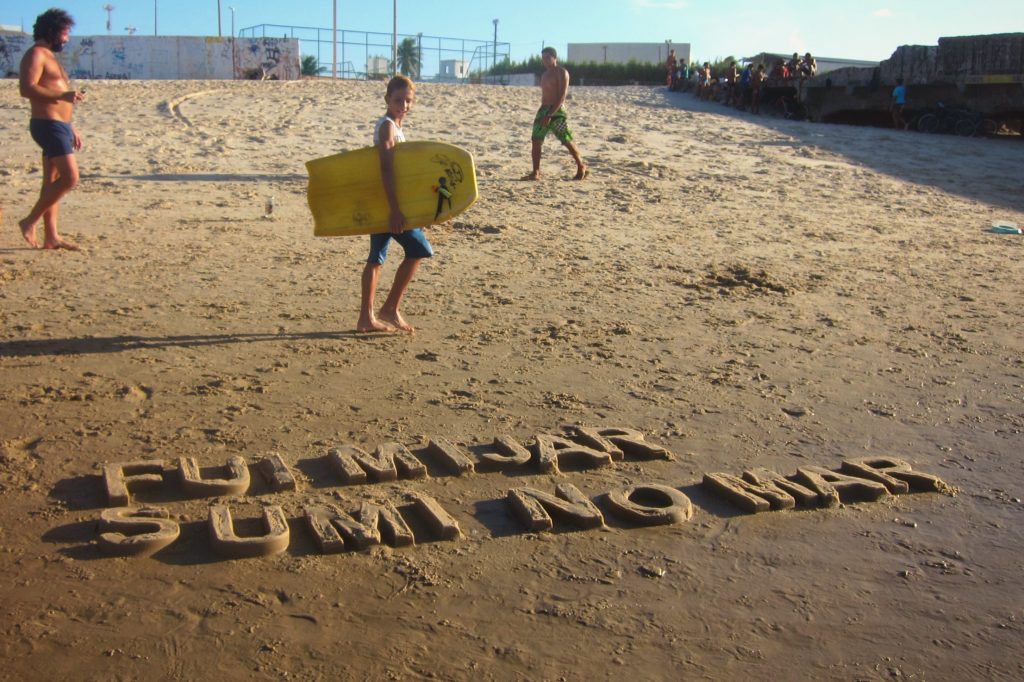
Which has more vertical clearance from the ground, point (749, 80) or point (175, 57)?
point (175, 57)

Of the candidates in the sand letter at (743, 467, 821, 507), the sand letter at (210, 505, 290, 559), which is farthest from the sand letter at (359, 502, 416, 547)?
the sand letter at (743, 467, 821, 507)

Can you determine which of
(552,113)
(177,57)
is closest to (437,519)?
(552,113)

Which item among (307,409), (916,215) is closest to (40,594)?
(307,409)

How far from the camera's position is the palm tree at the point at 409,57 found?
5184 cm

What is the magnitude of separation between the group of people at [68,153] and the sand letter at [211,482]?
2.31 m

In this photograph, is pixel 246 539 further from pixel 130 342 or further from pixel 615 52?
pixel 615 52

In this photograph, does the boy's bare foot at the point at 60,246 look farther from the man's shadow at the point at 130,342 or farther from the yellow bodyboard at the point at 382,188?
the yellow bodyboard at the point at 382,188

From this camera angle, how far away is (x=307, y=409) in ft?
16.5

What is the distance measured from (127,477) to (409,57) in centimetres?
5679

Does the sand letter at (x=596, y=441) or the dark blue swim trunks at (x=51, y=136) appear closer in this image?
the sand letter at (x=596, y=441)

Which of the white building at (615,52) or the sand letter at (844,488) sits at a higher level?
the white building at (615,52)

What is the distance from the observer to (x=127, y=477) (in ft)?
13.2

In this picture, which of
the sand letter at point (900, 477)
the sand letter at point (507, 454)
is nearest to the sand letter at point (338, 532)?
the sand letter at point (507, 454)

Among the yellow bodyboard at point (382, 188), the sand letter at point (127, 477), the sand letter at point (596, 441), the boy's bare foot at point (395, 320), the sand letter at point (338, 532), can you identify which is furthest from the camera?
the boy's bare foot at point (395, 320)
